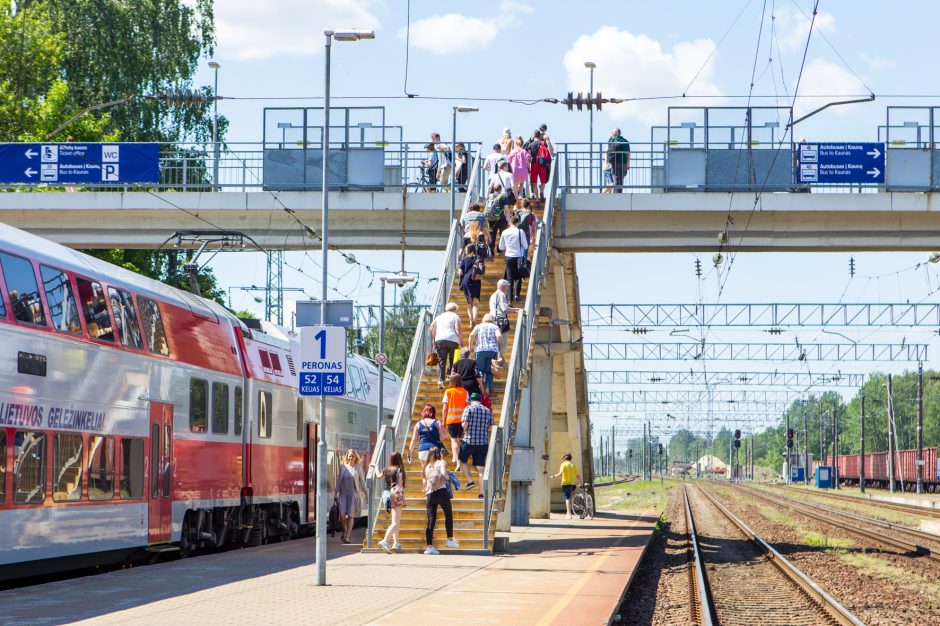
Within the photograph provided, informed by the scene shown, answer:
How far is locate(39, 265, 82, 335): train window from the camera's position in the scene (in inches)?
636

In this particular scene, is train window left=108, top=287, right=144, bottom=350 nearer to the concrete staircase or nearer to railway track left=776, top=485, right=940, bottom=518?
the concrete staircase

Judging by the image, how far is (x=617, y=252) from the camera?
3058 cm

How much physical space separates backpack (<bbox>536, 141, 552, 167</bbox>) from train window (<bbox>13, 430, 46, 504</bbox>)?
15099 millimetres

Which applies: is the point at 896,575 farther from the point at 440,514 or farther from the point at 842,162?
the point at 842,162

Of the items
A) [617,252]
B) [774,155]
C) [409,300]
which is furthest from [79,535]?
[409,300]

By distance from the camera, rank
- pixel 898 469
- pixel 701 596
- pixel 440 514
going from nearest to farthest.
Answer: pixel 701 596 → pixel 440 514 → pixel 898 469

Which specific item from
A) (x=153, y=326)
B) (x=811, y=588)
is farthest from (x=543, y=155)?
(x=811, y=588)

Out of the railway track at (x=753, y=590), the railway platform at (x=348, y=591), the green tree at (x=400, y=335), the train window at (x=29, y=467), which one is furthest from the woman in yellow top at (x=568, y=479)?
the green tree at (x=400, y=335)

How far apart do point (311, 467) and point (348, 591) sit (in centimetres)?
1374

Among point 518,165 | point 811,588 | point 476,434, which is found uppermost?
point 518,165

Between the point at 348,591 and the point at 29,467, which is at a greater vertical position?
the point at 29,467

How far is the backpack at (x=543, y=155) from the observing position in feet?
93.5

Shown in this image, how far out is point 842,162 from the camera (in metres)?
29.4

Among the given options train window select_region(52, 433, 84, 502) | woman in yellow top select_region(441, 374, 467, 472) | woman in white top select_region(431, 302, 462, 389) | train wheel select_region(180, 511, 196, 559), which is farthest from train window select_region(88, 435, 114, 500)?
woman in white top select_region(431, 302, 462, 389)
